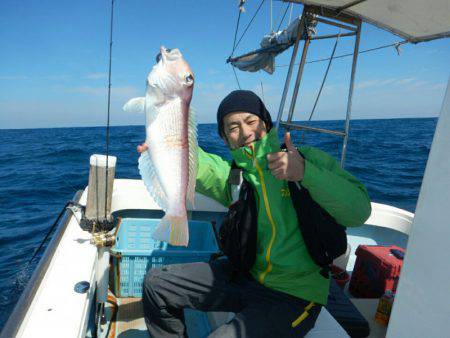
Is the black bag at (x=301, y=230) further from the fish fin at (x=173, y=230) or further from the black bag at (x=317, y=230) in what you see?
the fish fin at (x=173, y=230)

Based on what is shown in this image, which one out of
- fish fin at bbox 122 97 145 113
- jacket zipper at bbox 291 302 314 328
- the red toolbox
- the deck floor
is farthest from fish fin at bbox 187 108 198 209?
the red toolbox

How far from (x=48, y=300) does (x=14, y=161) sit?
18402 mm

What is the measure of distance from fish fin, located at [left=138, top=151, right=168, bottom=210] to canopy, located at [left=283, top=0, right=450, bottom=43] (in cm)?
287

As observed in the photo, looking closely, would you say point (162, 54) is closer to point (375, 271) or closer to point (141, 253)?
point (141, 253)

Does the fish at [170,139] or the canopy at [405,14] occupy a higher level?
the canopy at [405,14]

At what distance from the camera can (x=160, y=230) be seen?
191 centimetres

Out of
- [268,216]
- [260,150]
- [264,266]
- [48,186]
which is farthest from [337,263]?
[48,186]

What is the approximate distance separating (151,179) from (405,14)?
3.21 metres

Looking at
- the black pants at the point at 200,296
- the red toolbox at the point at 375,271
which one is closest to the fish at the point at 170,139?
the black pants at the point at 200,296

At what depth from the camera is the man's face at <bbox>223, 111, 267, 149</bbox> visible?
2230 millimetres

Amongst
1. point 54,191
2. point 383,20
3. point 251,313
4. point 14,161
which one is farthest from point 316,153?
point 14,161

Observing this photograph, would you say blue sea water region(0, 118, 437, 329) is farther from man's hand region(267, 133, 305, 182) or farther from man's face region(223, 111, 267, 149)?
man's hand region(267, 133, 305, 182)

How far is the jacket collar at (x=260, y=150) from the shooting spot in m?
2.22

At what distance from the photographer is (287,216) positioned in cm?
216
